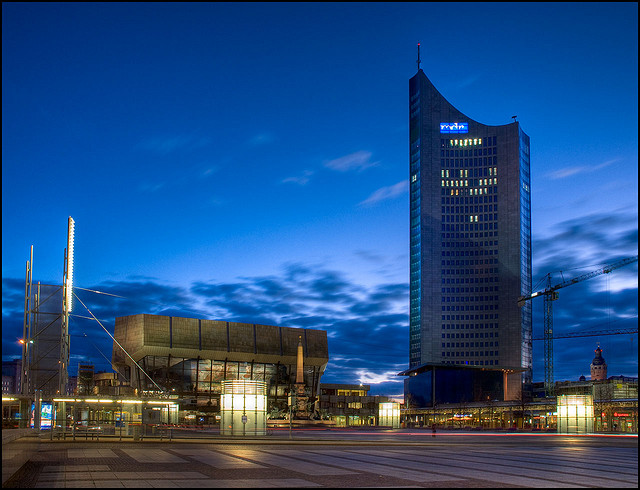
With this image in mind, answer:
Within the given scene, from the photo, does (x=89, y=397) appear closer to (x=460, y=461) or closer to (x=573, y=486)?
(x=460, y=461)

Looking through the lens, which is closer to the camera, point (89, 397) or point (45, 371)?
point (89, 397)

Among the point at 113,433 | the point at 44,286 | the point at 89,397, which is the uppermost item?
the point at 44,286

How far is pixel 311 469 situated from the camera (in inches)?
1001

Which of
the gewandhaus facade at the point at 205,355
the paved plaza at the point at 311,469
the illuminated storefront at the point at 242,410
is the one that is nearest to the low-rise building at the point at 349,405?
the gewandhaus facade at the point at 205,355

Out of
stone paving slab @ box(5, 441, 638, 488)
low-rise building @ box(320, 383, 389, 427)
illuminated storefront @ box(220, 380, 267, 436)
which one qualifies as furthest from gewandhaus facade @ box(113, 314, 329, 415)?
stone paving slab @ box(5, 441, 638, 488)

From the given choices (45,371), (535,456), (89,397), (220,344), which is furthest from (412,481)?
(220,344)

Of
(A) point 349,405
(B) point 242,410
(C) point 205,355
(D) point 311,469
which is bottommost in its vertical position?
(A) point 349,405

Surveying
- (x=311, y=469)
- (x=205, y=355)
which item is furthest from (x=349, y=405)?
(x=311, y=469)

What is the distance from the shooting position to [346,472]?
79.6ft

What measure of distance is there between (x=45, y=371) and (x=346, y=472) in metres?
43.7

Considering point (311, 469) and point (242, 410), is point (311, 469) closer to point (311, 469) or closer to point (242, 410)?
point (311, 469)

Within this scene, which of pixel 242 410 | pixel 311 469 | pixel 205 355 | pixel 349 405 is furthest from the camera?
pixel 349 405

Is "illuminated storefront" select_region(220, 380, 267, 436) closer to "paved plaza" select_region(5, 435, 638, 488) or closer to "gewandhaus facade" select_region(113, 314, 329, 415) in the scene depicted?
"paved plaza" select_region(5, 435, 638, 488)

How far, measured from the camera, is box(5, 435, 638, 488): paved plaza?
20.5 metres
